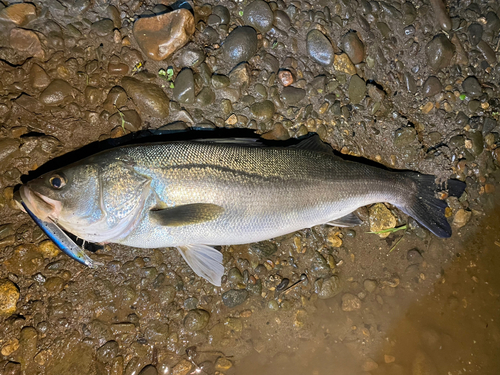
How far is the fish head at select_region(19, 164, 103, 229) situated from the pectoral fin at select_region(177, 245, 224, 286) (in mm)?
976

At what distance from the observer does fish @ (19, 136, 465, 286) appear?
2.71m

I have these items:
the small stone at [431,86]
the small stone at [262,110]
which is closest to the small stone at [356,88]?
the small stone at [431,86]

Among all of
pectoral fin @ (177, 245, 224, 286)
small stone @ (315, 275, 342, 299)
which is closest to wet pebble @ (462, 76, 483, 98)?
small stone @ (315, 275, 342, 299)

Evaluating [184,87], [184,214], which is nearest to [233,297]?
[184,214]

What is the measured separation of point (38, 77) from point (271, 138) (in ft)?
9.36

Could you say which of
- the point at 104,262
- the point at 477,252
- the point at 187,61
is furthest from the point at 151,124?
the point at 477,252

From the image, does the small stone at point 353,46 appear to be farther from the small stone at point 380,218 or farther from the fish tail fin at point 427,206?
the small stone at point 380,218

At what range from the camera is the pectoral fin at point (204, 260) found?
10.4 feet

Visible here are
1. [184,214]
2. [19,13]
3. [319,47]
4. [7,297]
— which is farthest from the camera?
[319,47]

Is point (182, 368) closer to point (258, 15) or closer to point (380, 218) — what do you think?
point (380, 218)

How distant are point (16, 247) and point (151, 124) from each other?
1.98 m

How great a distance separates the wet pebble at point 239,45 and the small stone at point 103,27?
1.39 meters

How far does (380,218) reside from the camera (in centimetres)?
392

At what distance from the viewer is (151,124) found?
3.61m
